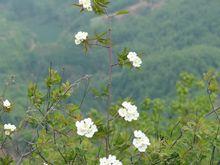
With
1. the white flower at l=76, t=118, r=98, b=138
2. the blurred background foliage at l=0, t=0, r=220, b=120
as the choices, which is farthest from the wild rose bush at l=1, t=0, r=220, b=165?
the blurred background foliage at l=0, t=0, r=220, b=120

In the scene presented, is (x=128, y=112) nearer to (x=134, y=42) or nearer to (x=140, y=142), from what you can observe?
(x=140, y=142)

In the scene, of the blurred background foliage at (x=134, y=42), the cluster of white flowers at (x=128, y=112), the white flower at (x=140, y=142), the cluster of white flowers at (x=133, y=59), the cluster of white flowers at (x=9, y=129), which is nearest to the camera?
the white flower at (x=140, y=142)

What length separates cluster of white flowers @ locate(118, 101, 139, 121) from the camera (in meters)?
2.85

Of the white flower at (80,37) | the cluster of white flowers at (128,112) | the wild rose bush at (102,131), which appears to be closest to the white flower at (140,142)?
the wild rose bush at (102,131)

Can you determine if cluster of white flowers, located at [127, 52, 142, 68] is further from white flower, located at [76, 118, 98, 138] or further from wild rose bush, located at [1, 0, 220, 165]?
white flower, located at [76, 118, 98, 138]

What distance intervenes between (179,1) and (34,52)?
20286 mm

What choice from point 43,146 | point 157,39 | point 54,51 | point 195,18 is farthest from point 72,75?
point 43,146

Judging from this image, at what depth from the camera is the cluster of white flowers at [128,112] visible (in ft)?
9.35

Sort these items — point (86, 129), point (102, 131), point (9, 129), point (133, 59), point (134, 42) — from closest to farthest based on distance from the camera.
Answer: point (86, 129), point (102, 131), point (133, 59), point (9, 129), point (134, 42)

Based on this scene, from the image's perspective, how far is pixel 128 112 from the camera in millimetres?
2852

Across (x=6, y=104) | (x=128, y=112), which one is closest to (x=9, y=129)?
(x=6, y=104)

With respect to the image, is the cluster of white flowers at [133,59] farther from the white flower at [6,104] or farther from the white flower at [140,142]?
the white flower at [6,104]

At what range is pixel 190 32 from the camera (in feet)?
206

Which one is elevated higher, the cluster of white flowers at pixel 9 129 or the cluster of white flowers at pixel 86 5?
the cluster of white flowers at pixel 86 5
